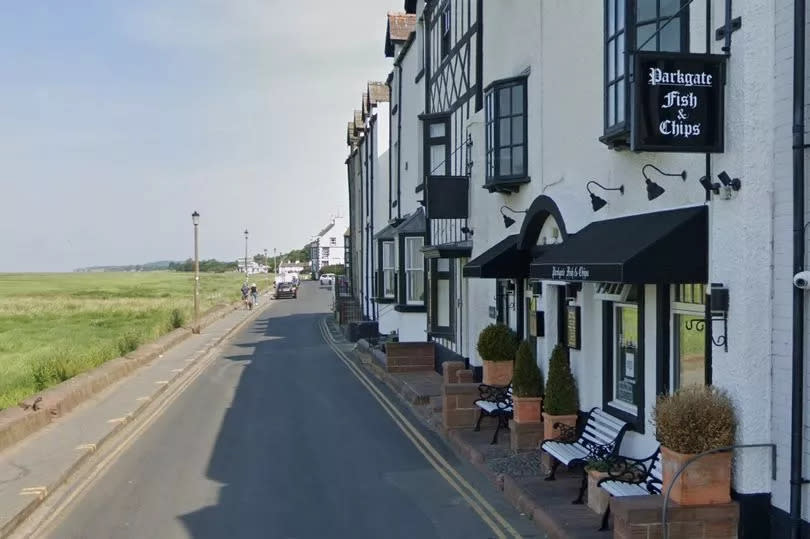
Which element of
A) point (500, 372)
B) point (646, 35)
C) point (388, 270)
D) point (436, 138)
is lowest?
point (500, 372)

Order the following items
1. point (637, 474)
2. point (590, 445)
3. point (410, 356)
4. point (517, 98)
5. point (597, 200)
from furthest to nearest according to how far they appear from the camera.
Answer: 1. point (410, 356)
2. point (517, 98)
3. point (597, 200)
4. point (590, 445)
5. point (637, 474)

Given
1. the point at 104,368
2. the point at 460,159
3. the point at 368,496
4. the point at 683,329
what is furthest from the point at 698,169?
the point at 104,368

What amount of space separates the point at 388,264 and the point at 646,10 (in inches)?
797

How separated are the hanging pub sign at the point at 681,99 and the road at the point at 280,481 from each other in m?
4.19

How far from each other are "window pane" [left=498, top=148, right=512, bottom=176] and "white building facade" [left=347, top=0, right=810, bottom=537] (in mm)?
24

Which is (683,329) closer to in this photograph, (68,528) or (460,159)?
(68,528)

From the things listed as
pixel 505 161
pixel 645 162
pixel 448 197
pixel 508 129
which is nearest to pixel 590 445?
pixel 645 162

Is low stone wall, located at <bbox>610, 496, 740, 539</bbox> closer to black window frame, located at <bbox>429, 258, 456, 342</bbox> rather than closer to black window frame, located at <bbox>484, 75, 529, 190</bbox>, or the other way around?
black window frame, located at <bbox>484, 75, 529, 190</bbox>

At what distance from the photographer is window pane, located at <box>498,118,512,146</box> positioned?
1302cm

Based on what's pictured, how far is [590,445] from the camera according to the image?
9.59m

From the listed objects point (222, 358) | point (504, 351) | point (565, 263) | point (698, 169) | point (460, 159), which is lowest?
point (222, 358)

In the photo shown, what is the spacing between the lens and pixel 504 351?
44.5ft

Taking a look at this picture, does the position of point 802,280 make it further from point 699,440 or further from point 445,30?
point 445,30

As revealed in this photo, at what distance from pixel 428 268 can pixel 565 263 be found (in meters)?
13.9
